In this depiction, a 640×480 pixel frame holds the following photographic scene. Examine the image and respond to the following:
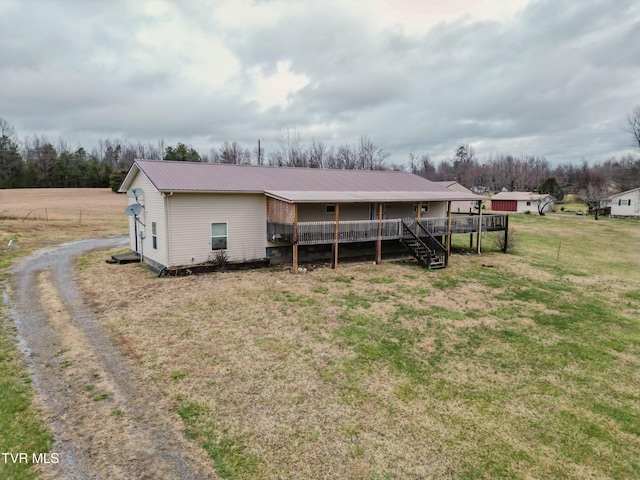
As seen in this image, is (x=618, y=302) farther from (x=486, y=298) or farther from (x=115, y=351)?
(x=115, y=351)

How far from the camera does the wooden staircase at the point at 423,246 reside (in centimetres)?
1733

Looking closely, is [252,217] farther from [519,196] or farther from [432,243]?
[519,196]

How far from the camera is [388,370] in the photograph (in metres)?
7.71

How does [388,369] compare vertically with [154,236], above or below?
below

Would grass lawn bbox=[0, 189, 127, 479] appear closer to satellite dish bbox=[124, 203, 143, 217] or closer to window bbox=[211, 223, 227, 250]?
satellite dish bbox=[124, 203, 143, 217]

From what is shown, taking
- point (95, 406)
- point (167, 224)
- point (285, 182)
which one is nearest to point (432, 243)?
point (285, 182)

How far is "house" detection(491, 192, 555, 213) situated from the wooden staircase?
38224 mm

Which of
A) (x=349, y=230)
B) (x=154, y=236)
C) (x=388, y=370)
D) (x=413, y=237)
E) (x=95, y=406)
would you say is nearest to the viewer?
(x=95, y=406)

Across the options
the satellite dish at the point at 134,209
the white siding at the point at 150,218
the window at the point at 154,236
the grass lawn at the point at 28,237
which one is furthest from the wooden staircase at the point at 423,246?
the grass lawn at the point at 28,237

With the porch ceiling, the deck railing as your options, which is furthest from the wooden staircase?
the porch ceiling

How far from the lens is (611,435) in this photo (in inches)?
236

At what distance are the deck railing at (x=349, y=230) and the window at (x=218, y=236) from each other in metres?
1.98

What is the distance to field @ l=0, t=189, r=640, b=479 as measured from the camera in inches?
211

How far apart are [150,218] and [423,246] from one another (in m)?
12.3
